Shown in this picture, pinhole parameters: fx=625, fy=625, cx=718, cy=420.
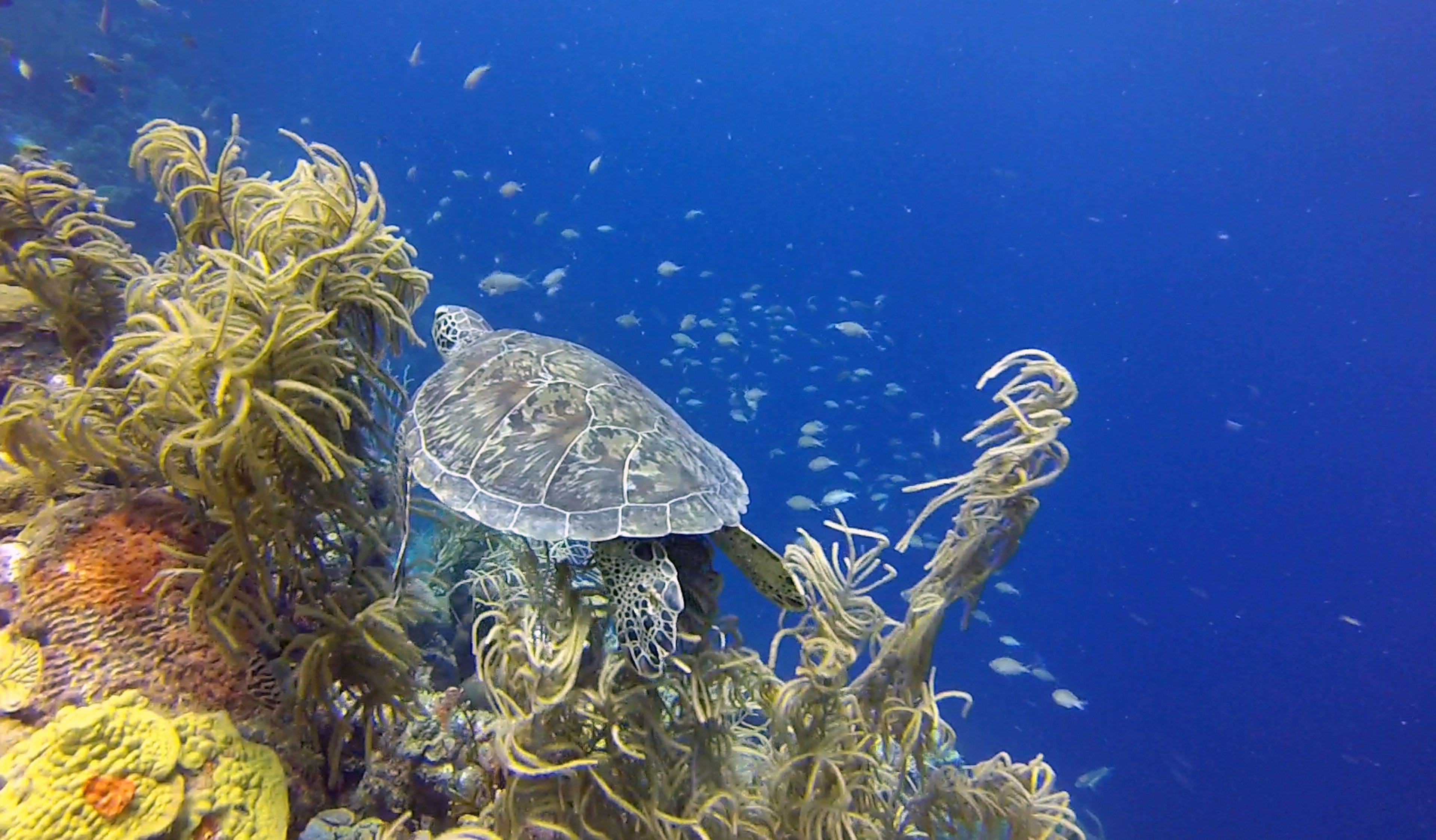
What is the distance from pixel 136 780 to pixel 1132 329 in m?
52.2

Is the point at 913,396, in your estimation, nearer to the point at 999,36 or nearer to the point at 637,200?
the point at 999,36

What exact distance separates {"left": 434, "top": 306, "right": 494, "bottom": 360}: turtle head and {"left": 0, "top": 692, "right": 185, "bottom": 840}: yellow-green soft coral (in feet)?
9.63

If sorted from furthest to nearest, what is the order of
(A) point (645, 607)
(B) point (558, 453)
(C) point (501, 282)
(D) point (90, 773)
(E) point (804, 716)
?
1. (C) point (501, 282)
2. (B) point (558, 453)
3. (E) point (804, 716)
4. (A) point (645, 607)
5. (D) point (90, 773)

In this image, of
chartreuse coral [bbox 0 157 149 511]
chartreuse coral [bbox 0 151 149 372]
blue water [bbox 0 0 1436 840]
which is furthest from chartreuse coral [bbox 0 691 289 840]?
blue water [bbox 0 0 1436 840]

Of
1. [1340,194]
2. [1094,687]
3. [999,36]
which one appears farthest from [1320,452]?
[999,36]

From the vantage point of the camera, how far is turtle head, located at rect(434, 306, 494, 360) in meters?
4.79

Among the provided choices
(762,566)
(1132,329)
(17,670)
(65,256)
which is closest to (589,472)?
(762,566)

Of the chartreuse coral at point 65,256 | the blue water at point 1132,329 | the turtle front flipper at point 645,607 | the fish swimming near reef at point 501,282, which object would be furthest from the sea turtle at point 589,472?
A: the blue water at point 1132,329

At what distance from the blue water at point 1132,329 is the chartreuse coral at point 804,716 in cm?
1978

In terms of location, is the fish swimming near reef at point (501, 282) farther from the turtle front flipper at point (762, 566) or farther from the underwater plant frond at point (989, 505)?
the underwater plant frond at point (989, 505)

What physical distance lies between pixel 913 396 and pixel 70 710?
51543mm

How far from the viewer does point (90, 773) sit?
204 centimetres

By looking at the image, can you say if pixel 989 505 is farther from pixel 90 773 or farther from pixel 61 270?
pixel 61 270

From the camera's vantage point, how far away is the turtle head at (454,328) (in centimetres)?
479
